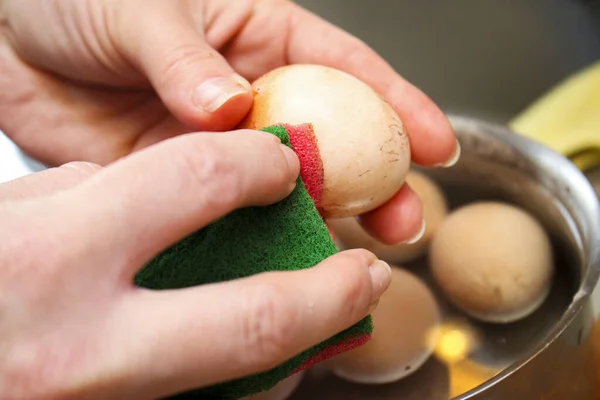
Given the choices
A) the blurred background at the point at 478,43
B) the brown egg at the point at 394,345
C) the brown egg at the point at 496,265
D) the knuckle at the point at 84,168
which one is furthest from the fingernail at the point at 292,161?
the blurred background at the point at 478,43

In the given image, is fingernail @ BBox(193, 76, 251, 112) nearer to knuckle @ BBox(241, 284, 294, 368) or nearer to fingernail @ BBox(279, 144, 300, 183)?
fingernail @ BBox(279, 144, 300, 183)

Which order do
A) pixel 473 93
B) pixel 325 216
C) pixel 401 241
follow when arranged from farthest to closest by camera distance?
1. pixel 473 93
2. pixel 401 241
3. pixel 325 216

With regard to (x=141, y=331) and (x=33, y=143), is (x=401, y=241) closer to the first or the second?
(x=141, y=331)

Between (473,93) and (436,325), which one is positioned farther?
(473,93)

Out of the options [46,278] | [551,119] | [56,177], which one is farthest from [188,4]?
[551,119]

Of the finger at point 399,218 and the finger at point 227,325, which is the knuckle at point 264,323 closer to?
the finger at point 227,325

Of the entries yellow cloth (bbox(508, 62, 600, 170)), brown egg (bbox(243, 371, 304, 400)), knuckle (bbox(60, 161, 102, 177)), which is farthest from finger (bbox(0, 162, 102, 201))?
yellow cloth (bbox(508, 62, 600, 170))
